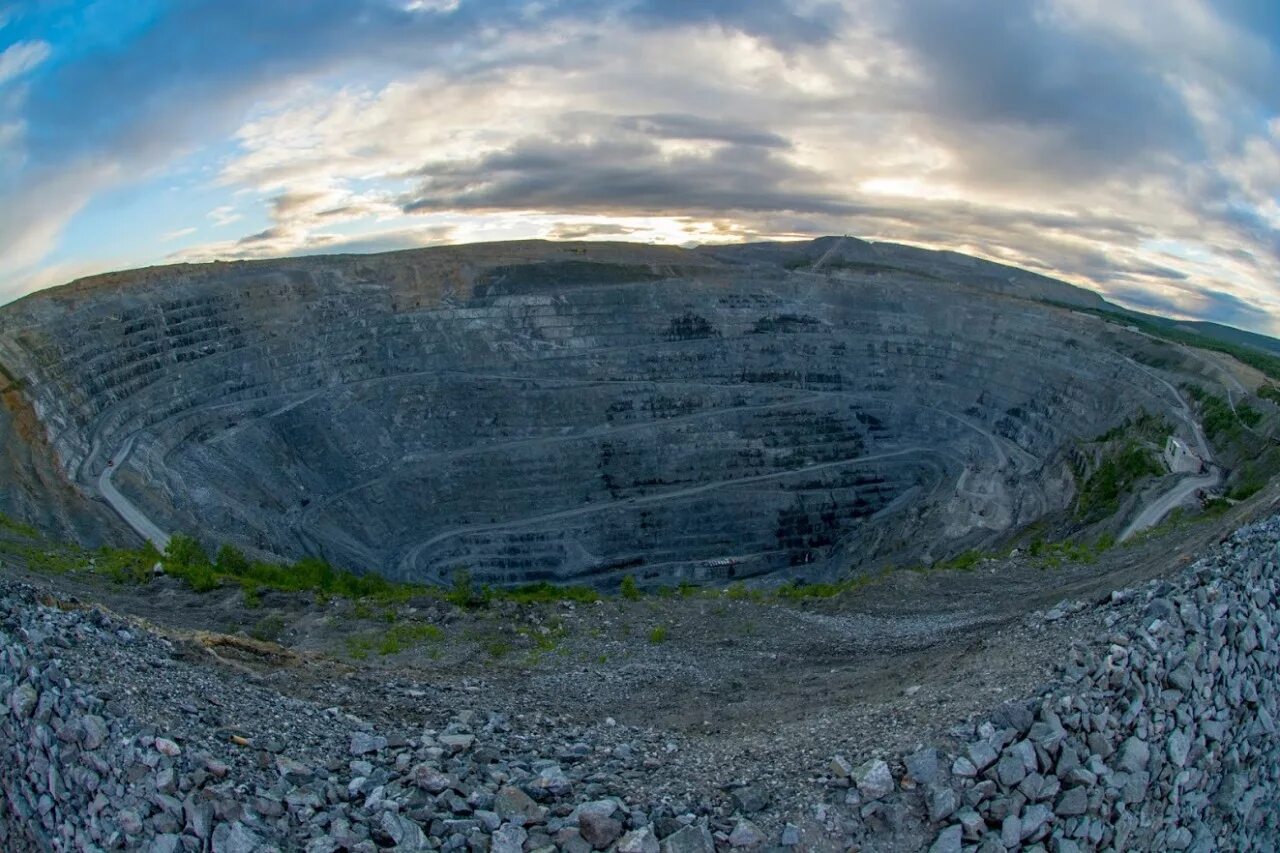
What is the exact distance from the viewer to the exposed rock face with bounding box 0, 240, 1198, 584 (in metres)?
46.4

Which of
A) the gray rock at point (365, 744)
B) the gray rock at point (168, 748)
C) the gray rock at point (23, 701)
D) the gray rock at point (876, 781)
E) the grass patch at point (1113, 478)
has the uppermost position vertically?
the gray rock at point (23, 701)

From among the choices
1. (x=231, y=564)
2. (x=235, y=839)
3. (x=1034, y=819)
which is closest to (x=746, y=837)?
(x=1034, y=819)

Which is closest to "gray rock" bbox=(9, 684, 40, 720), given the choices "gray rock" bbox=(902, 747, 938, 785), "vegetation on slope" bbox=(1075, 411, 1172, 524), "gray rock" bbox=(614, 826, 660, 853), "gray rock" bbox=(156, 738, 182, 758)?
→ "gray rock" bbox=(156, 738, 182, 758)

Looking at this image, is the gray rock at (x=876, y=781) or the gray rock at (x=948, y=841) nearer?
the gray rock at (x=948, y=841)

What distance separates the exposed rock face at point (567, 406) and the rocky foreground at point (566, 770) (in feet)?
94.5

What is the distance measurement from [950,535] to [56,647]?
136 ft

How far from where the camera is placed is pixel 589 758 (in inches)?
389

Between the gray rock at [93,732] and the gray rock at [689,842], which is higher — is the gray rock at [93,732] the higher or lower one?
the higher one

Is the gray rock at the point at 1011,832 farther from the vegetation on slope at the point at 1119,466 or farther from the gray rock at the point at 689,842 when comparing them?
the vegetation on slope at the point at 1119,466

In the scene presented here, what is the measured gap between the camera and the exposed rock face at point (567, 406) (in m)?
46.4

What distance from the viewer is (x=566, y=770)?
30.9ft

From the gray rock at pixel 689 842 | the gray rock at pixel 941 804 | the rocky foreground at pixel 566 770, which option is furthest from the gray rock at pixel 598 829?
the gray rock at pixel 941 804

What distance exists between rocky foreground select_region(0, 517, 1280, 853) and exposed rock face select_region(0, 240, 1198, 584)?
28.8 metres

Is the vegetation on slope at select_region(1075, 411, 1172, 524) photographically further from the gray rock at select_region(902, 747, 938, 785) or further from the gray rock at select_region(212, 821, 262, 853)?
the gray rock at select_region(212, 821, 262, 853)
